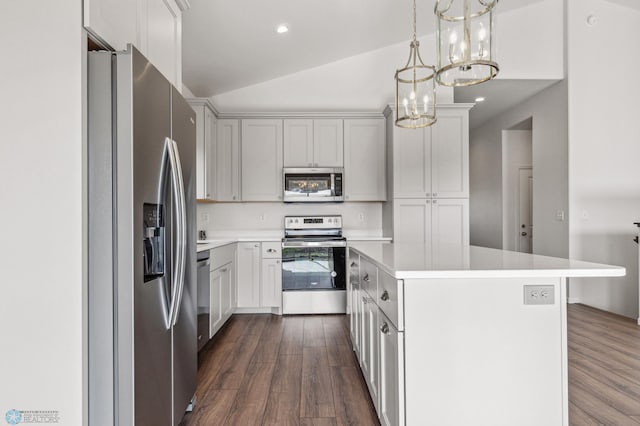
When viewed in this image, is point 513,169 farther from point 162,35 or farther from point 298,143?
point 162,35

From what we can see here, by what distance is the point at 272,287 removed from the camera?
4.16m

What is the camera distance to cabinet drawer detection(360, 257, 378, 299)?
1.97 meters

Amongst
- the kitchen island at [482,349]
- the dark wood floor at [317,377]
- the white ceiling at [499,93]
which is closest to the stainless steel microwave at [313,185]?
the dark wood floor at [317,377]

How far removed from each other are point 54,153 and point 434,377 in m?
1.65

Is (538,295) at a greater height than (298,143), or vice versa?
(298,143)

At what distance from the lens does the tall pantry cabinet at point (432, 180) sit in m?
4.18

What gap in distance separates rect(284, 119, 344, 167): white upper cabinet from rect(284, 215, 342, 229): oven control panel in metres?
0.68

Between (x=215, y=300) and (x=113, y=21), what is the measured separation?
239 cm

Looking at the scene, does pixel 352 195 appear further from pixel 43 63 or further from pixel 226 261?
pixel 43 63

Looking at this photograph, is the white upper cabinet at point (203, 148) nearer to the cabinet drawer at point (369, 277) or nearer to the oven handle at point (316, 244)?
the oven handle at point (316, 244)

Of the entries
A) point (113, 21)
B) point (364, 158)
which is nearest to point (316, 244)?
point (364, 158)

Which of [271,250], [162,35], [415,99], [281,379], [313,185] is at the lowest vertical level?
[281,379]

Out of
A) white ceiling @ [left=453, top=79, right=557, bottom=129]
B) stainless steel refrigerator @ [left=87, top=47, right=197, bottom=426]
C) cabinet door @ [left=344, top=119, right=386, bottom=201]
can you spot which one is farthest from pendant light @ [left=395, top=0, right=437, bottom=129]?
white ceiling @ [left=453, top=79, right=557, bottom=129]

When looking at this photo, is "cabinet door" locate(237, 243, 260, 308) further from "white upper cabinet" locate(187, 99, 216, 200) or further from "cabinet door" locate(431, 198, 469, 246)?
"cabinet door" locate(431, 198, 469, 246)
